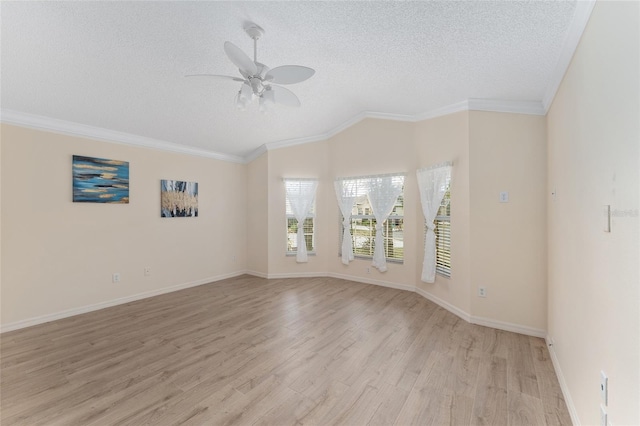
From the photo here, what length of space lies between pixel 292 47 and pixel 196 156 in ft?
10.4

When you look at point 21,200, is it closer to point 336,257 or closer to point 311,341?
point 311,341

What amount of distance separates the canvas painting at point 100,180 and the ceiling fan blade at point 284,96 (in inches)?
113

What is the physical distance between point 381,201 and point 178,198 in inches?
138

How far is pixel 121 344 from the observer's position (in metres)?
2.64

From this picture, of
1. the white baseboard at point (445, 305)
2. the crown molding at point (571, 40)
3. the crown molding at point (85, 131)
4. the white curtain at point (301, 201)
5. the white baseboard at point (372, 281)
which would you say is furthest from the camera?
the white curtain at point (301, 201)

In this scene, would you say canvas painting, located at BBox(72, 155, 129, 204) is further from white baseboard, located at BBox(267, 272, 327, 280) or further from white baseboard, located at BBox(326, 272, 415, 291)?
white baseboard, located at BBox(326, 272, 415, 291)

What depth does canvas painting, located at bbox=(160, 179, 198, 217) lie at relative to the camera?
435 cm

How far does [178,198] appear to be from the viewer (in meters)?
4.52

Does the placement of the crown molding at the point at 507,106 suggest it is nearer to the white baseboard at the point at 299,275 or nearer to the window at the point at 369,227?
the window at the point at 369,227

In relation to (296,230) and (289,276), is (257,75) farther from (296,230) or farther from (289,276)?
(289,276)

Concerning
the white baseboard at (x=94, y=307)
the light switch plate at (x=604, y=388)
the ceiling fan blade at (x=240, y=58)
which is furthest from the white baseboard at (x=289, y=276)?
the ceiling fan blade at (x=240, y=58)

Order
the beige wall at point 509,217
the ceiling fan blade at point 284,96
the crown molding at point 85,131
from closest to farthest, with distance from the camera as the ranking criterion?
the ceiling fan blade at point 284,96
the beige wall at point 509,217
the crown molding at point 85,131

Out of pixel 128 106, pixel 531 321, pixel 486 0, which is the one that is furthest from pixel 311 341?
pixel 128 106

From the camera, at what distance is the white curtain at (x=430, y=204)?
11.8 feet
